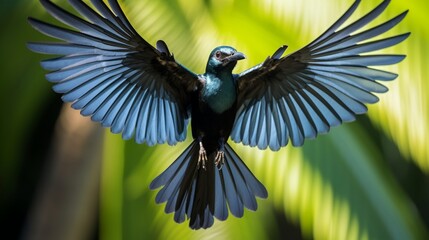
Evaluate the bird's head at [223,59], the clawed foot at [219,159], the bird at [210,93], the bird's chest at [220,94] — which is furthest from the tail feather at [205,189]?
the bird's head at [223,59]

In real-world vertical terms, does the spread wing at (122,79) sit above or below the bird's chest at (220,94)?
above

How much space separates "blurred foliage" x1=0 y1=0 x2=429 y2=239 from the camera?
5.77m

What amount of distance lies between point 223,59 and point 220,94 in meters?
0.14

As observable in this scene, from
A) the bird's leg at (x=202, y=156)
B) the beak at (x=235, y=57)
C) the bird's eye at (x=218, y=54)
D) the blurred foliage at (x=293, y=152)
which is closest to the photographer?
the beak at (x=235, y=57)

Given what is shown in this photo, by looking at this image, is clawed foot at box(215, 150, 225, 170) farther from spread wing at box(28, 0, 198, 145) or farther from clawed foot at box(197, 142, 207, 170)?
spread wing at box(28, 0, 198, 145)

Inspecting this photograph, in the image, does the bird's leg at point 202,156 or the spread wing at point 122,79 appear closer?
the spread wing at point 122,79

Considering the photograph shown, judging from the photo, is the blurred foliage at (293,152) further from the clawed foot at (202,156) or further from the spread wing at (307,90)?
the clawed foot at (202,156)

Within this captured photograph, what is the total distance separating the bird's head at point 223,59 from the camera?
3119 millimetres

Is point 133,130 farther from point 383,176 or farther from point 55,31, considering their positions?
point 383,176

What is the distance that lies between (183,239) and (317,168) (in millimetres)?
941

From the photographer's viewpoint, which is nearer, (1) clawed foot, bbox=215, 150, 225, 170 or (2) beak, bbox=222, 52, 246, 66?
(2) beak, bbox=222, 52, 246, 66

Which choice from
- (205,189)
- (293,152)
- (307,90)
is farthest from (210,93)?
(293,152)

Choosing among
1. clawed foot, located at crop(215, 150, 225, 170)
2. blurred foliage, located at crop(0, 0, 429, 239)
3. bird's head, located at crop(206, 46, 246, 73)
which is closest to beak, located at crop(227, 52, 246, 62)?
bird's head, located at crop(206, 46, 246, 73)

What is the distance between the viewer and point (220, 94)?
10.6 feet
